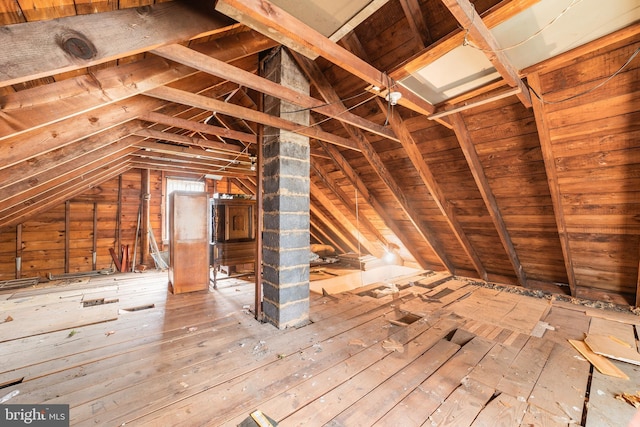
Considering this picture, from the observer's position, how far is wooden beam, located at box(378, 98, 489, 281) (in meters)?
3.00

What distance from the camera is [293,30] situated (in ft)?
4.34

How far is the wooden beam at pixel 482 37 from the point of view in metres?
1.28

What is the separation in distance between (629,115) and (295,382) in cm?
350

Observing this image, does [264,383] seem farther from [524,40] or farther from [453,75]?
[524,40]

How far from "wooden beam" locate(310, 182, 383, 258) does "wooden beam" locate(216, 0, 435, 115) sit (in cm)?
337

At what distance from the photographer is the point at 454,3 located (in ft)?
4.01

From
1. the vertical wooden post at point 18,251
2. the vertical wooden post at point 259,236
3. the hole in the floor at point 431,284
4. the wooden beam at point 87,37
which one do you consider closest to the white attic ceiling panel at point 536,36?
the vertical wooden post at point 259,236

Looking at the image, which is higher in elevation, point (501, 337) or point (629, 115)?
point (629, 115)

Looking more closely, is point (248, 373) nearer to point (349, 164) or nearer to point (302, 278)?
point (302, 278)

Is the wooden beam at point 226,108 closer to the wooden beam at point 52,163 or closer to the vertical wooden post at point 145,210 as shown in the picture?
the wooden beam at point 52,163

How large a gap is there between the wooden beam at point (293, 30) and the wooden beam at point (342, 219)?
11.1 ft

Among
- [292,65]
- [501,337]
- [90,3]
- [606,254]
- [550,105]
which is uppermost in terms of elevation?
[292,65]

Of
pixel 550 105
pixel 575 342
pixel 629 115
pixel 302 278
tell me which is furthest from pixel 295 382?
pixel 629 115

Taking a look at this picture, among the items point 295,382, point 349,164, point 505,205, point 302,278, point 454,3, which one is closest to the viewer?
point 454,3
